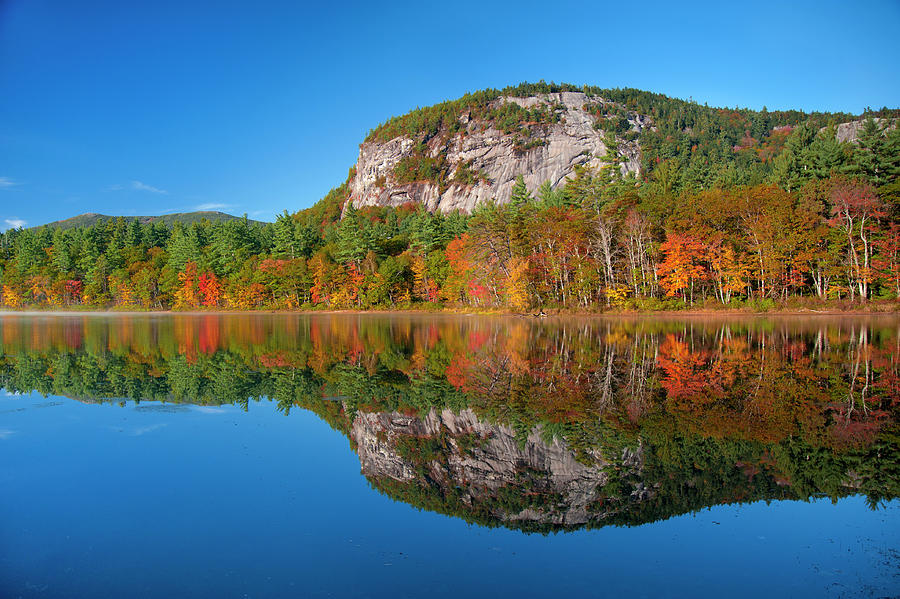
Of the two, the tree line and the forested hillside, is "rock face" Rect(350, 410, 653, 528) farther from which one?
the forested hillside

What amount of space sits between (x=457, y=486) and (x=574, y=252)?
44530 mm

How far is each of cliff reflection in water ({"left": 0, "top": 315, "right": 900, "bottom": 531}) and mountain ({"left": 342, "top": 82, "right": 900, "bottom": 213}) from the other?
11243 centimetres

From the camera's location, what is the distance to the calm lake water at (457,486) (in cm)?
430

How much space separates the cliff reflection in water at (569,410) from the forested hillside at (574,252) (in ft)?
81.2

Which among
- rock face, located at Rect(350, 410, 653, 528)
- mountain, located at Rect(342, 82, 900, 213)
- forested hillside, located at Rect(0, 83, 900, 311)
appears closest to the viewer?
rock face, located at Rect(350, 410, 653, 528)

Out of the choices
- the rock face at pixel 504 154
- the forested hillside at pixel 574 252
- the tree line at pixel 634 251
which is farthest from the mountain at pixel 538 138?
the tree line at pixel 634 251

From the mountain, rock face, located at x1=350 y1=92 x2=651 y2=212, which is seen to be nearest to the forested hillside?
rock face, located at x1=350 y1=92 x2=651 y2=212

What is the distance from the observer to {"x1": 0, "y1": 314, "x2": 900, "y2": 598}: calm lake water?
169 inches

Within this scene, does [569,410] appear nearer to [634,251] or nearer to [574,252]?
[574,252]

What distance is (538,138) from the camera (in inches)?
5576

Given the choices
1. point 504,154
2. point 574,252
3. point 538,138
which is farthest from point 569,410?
point 538,138

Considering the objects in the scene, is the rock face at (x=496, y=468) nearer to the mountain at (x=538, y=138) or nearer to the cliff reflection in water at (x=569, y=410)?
the cliff reflection in water at (x=569, y=410)

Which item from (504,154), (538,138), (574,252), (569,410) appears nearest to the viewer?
(569,410)

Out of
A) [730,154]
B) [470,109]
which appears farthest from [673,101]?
[470,109]
